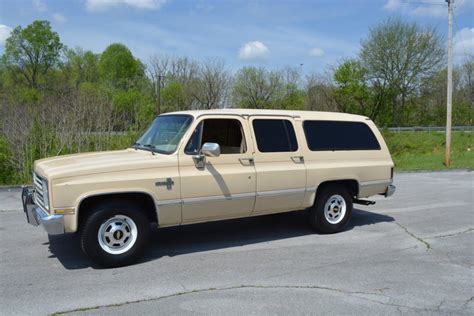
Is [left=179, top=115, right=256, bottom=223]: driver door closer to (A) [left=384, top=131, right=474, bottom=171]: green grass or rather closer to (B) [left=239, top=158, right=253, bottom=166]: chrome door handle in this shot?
(B) [left=239, top=158, right=253, bottom=166]: chrome door handle

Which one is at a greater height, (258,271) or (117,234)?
(117,234)

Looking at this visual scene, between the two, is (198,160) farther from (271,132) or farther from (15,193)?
(15,193)

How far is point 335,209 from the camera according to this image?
7305 mm

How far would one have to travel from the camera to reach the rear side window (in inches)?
277

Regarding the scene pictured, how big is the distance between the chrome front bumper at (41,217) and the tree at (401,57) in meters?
44.6

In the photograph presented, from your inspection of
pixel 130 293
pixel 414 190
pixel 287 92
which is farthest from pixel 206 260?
pixel 287 92

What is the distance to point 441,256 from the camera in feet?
19.8

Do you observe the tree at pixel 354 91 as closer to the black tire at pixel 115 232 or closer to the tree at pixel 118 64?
the tree at pixel 118 64

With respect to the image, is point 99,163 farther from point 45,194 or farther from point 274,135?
point 274,135

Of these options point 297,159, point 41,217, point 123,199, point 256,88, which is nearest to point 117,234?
point 123,199

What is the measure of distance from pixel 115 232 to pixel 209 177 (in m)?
1.43

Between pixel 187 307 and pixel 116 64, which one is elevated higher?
pixel 116 64

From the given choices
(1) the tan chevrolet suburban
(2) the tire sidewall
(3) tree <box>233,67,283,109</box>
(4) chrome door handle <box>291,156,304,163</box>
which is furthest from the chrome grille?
(3) tree <box>233,67,283,109</box>

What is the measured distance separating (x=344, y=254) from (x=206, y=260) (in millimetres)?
1963
